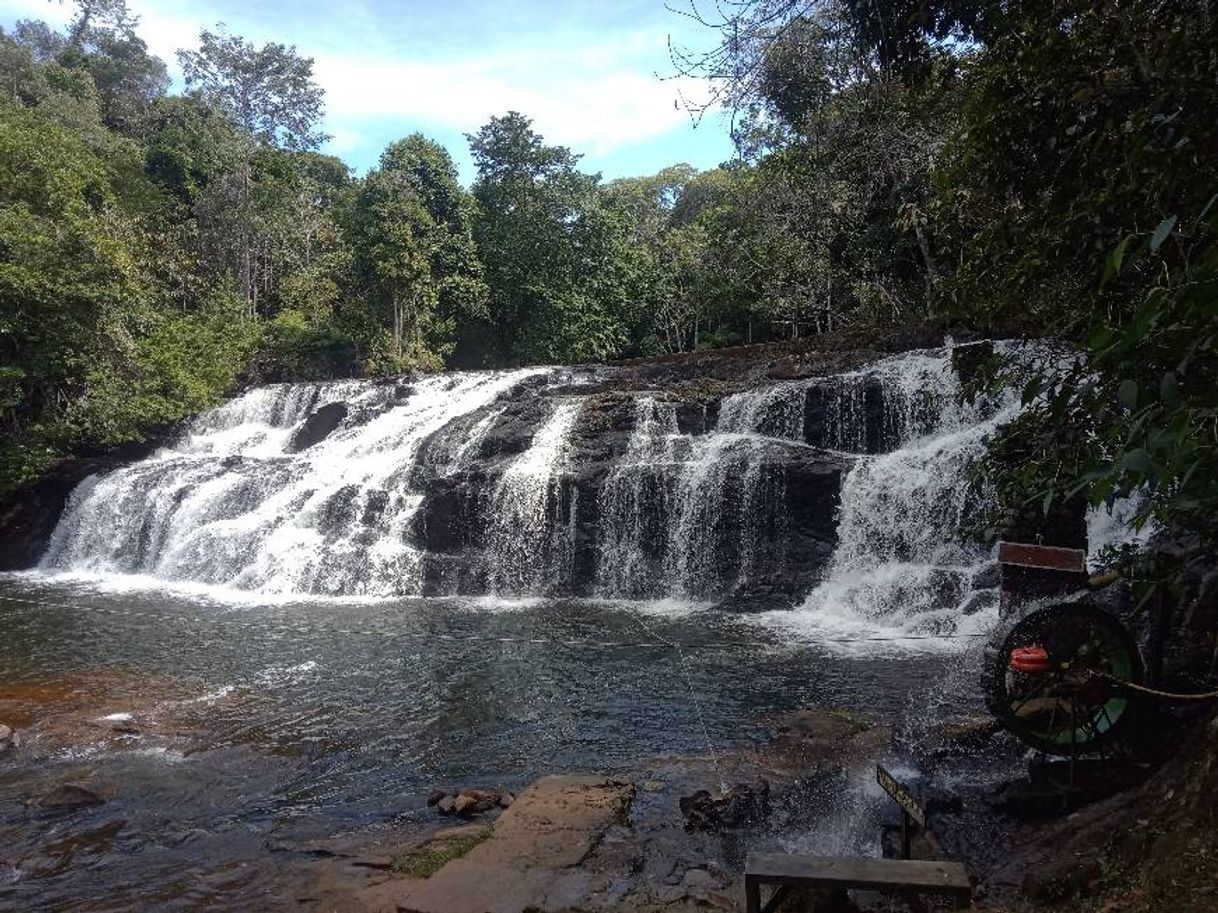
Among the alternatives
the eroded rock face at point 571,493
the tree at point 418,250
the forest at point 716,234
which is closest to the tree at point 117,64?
the forest at point 716,234

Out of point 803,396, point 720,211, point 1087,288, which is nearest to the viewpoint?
point 1087,288

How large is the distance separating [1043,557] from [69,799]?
692 centimetres

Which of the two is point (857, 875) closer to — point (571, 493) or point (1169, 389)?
point (1169, 389)

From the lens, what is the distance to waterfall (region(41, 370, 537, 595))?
46.5 ft

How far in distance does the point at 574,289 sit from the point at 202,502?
14705 millimetres

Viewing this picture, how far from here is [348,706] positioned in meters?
7.89

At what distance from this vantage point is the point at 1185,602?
196 inches

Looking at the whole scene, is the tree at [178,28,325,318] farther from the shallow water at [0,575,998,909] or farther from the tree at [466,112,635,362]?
the shallow water at [0,575,998,909]

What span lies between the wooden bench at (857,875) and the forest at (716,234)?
1.74 metres

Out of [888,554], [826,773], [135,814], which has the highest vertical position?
[888,554]

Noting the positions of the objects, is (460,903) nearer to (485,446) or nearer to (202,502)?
(485,446)

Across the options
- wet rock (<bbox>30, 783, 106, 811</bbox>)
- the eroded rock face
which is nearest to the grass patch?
wet rock (<bbox>30, 783, 106, 811</bbox>)

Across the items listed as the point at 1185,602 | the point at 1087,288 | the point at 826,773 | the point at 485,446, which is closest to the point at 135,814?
the point at 826,773

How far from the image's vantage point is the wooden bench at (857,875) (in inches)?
131
